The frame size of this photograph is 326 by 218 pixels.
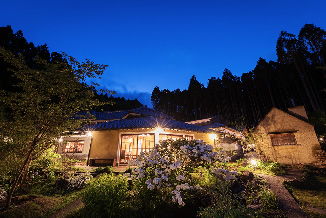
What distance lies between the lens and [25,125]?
18.0 ft

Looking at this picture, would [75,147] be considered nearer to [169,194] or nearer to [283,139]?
[169,194]

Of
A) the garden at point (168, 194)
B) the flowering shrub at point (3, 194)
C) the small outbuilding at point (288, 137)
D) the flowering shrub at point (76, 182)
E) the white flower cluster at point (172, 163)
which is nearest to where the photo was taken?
the garden at point (168, 194)

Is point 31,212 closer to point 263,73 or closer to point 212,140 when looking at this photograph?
point 212,140

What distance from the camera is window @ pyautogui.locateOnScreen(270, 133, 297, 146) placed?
43.7 feet

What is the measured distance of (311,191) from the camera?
6.80 metres

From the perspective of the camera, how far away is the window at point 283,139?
13.3 m

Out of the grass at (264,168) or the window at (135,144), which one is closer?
the grass at (264,168)

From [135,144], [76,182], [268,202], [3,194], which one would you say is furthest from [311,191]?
[135,144]

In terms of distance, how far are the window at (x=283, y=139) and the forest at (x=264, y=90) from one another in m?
3.34

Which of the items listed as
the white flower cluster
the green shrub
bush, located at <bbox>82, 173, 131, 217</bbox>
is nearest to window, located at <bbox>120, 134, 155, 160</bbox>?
the white flower cluster

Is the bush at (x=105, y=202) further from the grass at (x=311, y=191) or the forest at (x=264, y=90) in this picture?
the forest at (x=264, y=90)

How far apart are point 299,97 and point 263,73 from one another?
8670mm

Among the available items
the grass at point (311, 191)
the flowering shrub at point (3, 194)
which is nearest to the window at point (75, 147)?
the flowering shrub at point (3, 194)

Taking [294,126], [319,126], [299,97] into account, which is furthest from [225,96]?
[294,126]
